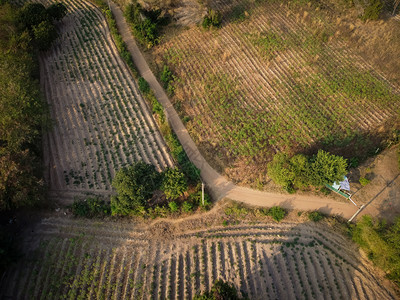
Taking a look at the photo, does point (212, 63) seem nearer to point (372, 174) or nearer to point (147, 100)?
point (147, 100)

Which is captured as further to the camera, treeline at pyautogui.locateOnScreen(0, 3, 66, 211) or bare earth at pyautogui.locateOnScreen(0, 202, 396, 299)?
treeline at pyautogui.locateOnScreen(0, 3, 66, 211)

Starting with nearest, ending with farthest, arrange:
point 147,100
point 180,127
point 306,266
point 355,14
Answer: point 306,266, point 180,127, point 147,100, point 355,14

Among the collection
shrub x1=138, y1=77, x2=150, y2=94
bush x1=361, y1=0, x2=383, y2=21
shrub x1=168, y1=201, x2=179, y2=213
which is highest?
bush x1=361, y1=0, x2=383, y2=21

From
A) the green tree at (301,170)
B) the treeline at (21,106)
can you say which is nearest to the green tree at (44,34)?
the treeline at (21,106)

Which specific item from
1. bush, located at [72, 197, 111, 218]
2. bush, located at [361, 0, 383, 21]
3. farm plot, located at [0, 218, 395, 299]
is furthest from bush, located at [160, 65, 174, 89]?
bush, located at [361, 0, 383, 21]

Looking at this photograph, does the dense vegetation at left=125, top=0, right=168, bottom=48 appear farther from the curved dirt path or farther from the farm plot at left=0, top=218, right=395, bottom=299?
the farm plot at left=0, top=218, right=395, bottom=299

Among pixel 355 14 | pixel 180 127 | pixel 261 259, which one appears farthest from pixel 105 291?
pixel 355 14
